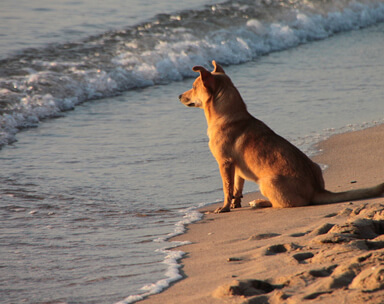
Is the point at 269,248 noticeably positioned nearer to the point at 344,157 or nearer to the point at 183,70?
the point at 344,157

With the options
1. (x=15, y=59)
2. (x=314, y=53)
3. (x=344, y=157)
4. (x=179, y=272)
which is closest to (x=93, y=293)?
(x=179, y=272)

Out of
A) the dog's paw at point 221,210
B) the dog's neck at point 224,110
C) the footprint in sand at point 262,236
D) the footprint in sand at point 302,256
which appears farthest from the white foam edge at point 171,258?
the dog's neck at point 224,110

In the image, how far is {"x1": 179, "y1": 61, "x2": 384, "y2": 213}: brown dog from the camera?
19.1ft

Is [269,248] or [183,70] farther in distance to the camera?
[183,70]

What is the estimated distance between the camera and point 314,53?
16.4m

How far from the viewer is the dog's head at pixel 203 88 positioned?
646cm

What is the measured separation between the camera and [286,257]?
3812 millimetres

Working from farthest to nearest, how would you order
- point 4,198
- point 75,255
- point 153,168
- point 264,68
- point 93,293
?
point 264,68 → point 153,168 → point 4,198 → point 75,255 → point 93,293

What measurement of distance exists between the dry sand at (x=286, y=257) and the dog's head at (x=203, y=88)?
1275mm

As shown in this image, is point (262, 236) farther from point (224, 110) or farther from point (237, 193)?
point (224, 110)

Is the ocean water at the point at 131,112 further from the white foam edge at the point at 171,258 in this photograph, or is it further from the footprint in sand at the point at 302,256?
the footprint in sand at the point at 302,256

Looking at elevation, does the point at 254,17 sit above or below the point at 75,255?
above

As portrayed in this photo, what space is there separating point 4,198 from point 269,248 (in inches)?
127

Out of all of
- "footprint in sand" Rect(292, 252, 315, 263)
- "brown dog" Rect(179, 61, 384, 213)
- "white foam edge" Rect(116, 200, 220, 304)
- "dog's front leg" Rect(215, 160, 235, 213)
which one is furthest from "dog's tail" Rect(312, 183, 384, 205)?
"footprint in sand" Rect(292, 252, 315, 263)
